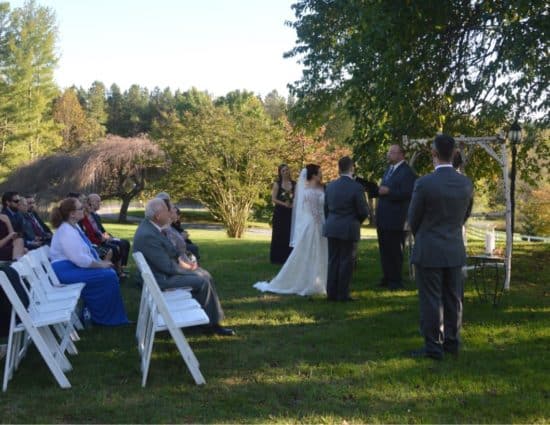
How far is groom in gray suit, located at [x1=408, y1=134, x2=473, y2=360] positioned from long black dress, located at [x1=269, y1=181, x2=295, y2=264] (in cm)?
575

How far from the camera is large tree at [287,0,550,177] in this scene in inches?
374

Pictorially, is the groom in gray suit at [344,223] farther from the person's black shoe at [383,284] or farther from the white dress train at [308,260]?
the person's black shoe at [383,284]

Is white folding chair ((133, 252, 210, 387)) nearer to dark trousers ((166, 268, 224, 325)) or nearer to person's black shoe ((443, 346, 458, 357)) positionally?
dark trousers ((166, 268, 224, 325))

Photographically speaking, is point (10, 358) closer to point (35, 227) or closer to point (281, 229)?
point (35, 227)

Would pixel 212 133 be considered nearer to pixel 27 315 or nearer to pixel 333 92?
pixel 333 92

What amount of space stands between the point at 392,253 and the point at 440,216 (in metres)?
3.73

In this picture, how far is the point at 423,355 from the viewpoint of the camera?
223 inches

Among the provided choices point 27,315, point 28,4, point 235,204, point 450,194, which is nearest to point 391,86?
point 450,194

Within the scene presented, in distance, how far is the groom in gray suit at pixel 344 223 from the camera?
27.0 feet

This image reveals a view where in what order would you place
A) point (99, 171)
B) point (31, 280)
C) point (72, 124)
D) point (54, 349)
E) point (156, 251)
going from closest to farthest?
point (54, 349) < point (31, 280) < point (156, 251) < point (99, 171) < point (72, 124)

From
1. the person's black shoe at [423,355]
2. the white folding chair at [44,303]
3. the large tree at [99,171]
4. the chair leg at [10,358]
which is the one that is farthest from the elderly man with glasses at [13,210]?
the large tree at [99,171]

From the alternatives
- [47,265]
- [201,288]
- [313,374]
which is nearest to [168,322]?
[313,374]

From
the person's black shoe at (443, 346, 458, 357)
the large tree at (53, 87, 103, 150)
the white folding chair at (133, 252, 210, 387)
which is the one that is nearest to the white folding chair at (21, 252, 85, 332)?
the white folding chair at (133, 252, 210, 387)

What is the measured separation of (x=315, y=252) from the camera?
9219 millimetres
